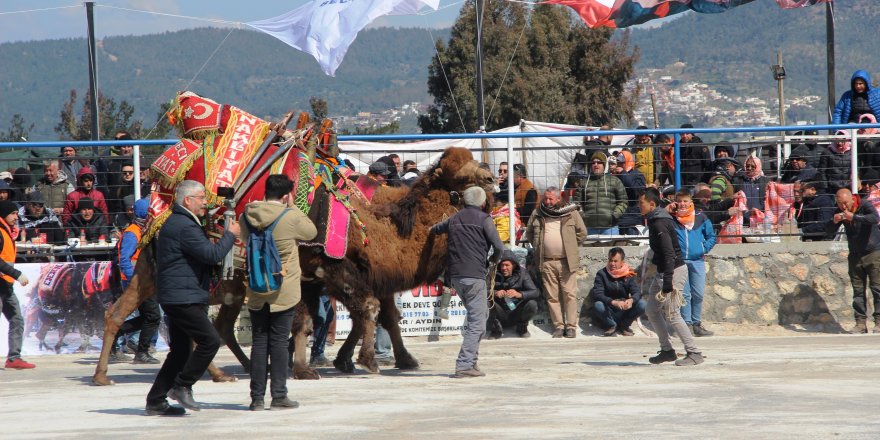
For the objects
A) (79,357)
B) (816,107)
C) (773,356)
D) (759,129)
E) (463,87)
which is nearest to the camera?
(773,356)

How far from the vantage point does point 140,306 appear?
1342 centimetres

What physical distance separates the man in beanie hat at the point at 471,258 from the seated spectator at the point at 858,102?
808 cm

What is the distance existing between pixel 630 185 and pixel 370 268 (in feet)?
17.3

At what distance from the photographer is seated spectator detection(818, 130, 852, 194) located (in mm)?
15828

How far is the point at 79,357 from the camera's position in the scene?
14.5 m

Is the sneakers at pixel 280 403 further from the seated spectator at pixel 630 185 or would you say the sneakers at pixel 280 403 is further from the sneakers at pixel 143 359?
the seated spectator at pixel 630 185

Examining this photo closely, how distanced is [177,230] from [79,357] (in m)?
6.02

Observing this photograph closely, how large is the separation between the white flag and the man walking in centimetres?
333

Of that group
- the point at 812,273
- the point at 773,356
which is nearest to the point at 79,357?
the point at 773,356

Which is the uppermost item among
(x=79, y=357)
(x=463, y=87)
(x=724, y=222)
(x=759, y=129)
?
(x=463, y=87)

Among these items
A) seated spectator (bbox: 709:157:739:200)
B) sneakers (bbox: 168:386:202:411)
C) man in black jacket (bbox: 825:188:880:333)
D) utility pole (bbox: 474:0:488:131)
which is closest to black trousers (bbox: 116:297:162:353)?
sneakers (bbox: 168:386:202:411)

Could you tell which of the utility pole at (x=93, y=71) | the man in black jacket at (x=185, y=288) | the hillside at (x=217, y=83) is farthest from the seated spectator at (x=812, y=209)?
the hillside at (x=217, y=83)

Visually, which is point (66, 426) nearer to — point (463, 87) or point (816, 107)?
point (463, 87)

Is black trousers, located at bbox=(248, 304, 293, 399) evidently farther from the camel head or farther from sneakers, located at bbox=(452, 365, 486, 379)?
the camel head
